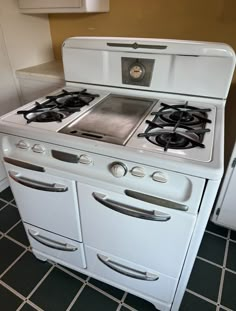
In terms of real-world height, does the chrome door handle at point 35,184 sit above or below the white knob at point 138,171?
below

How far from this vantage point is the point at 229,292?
1.24 metres

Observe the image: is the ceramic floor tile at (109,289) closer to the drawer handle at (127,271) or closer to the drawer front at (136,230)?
the drawer handle at (127,271)

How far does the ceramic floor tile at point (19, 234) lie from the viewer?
1.51 metres

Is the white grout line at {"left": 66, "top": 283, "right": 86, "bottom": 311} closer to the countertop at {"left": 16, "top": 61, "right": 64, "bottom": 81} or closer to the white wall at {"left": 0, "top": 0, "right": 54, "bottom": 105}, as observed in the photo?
the countertop at {"left": 16, "top": 61, "right": 64, "bottom": 81}

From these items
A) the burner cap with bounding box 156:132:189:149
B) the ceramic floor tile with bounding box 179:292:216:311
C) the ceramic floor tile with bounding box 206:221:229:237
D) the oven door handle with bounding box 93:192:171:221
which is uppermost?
the burner cap with bounding box 156:132:189:149

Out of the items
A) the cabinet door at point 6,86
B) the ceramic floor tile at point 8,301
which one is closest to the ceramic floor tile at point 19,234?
the ceramic floor tile at point 8,301

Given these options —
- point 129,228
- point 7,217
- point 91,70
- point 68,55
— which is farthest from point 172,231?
point 7,217

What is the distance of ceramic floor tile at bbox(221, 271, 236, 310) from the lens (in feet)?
3.91

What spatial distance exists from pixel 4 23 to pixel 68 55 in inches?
22.5

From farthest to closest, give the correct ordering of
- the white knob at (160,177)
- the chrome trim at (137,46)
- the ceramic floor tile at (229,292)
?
the ceramic floor tile at (229,292) → the chrome trim at (137,46) → the white knob at (160,177)

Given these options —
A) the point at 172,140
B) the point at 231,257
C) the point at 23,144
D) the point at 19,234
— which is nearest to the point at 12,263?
the point at 19,234

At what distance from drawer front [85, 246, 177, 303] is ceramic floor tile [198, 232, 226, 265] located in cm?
49

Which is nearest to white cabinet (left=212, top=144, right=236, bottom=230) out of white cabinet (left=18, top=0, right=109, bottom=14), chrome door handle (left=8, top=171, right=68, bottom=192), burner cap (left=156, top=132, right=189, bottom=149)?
burner cap (left=156, top=132, right=189, bottom=149)

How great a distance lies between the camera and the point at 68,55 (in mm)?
1294
